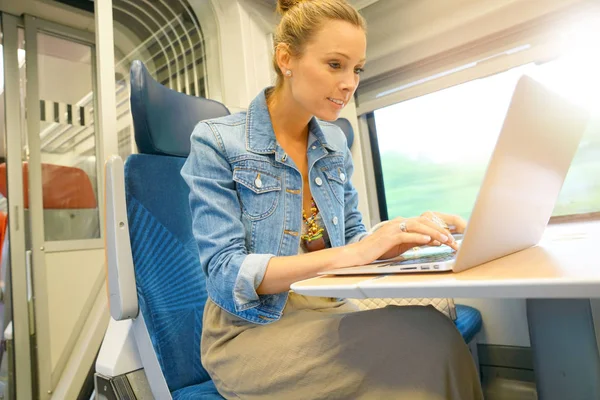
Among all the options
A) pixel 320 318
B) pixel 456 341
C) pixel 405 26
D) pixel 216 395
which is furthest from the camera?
pixel 405 26

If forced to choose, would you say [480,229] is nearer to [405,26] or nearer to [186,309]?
[186,309]

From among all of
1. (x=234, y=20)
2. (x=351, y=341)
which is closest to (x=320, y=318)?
(x=351, y=341)

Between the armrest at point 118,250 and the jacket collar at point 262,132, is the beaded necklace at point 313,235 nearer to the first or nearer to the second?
the jacket collar at point 262,132

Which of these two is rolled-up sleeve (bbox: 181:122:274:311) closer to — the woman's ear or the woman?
the woman

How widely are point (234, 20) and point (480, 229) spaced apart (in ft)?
6.13

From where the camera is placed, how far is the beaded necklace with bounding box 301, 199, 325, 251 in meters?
0.93

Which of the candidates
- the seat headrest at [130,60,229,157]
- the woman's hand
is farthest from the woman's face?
the woman's hand

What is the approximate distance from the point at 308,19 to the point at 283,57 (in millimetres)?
105

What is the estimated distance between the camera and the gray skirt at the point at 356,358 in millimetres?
543

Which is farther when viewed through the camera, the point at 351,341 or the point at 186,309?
the point at 186,309

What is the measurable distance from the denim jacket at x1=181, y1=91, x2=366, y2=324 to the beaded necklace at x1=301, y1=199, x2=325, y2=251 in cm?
2

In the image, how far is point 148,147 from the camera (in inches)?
39.6

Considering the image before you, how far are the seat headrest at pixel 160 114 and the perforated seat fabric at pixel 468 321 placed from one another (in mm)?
996

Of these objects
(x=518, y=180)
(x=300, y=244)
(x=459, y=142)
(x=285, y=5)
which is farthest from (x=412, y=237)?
(x=459, y=142)
